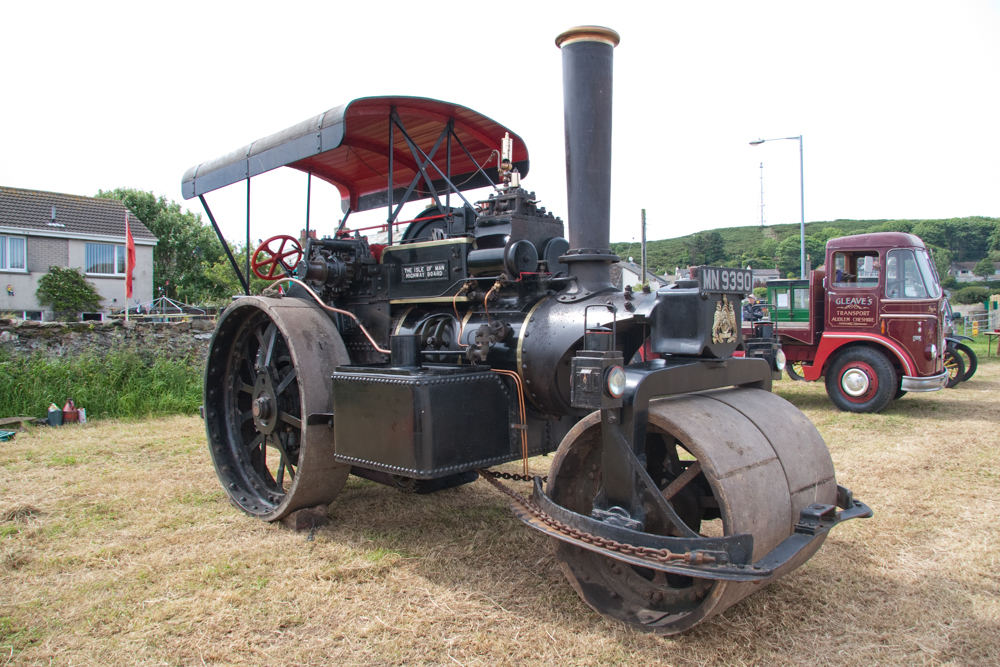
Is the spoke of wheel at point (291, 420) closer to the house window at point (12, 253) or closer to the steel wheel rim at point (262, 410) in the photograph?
the steel wheel rim at point (262, 410)

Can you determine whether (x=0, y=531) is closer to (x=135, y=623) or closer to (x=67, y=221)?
(x=135, y=623)

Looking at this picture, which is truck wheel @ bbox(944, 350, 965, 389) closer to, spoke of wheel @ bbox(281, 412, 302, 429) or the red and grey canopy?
the red and grey canopy

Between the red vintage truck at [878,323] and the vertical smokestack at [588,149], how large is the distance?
559cm

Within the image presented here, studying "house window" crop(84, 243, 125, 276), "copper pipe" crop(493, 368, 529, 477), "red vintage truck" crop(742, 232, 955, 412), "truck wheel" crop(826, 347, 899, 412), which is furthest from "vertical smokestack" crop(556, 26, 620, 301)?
"house window" crop(84, 243, 125, 276)

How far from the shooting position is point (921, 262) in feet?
28.9

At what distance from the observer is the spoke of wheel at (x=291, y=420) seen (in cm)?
414

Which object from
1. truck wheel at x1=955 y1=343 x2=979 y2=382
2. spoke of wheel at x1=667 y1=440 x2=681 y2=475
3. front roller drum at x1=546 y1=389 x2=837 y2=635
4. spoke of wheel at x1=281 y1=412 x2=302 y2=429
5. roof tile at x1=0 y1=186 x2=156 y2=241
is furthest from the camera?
roof tile at x1=0 y1=186 x2=156 y2=241

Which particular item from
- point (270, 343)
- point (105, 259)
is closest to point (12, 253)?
point (105, 259)

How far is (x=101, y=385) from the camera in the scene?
8.41 m

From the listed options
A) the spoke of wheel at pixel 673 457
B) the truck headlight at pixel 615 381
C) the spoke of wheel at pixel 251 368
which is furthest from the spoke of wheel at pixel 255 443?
the truck headlight at pixel 615 381

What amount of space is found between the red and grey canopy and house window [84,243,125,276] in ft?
73.2

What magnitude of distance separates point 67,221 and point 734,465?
26896 mm

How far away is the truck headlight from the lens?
2604mm

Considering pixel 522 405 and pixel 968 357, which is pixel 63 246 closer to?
pixel 522 405
